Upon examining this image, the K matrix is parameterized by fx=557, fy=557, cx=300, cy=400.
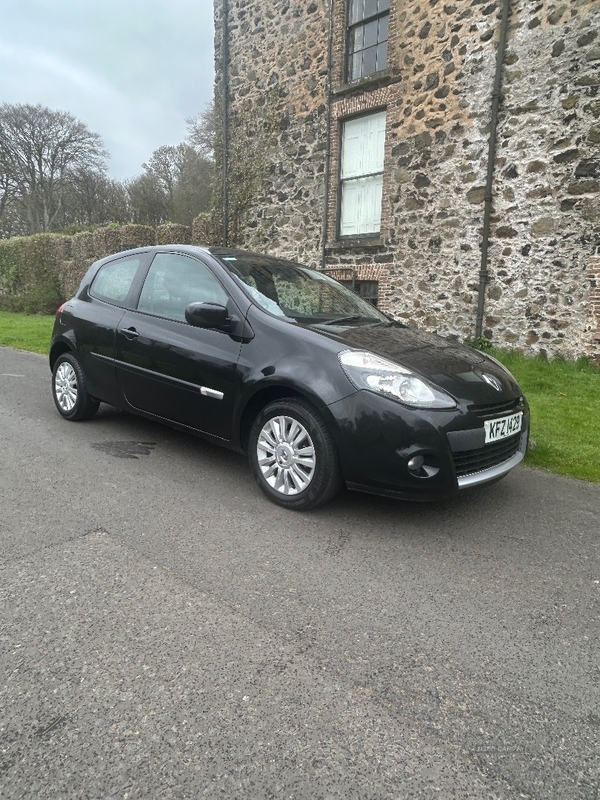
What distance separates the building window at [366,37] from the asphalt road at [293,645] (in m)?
10.1

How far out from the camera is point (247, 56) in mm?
12953

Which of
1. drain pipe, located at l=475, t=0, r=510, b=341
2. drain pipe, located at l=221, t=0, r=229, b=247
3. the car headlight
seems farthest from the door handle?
drain pipe, located at l=221, t=0, r=229, b=247

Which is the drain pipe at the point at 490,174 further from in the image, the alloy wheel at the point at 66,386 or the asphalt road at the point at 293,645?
the alloy wheel at the point at 66,386

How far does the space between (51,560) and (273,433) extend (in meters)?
1.55

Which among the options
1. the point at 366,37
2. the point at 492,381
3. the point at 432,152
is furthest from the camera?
the point at 366,37

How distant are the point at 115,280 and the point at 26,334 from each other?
9.00m

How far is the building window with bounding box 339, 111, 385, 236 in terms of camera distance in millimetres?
10961

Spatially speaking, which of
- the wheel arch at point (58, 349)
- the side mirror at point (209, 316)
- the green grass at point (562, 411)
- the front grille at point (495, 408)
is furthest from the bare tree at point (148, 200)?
the front grille at point (495, 408)

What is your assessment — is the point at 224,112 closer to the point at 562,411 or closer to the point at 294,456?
the point at 562,411

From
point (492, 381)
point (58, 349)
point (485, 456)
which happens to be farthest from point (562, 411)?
Result: point (58, 349)

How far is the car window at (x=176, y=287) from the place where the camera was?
4.42 metres

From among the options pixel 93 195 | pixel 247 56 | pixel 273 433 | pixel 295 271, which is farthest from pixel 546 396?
pixel 93 195

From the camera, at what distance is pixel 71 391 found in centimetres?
562

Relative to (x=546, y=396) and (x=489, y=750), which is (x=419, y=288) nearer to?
(x=546, y=396)
